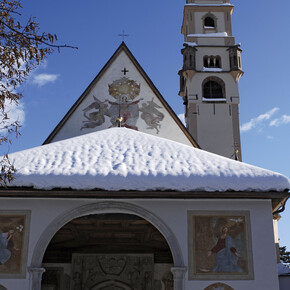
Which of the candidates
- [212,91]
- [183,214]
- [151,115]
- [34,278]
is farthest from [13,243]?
[212,91]

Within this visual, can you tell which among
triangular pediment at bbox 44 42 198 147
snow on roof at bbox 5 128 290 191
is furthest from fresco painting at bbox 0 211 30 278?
triangular pediment at bbox 44 42 198 147

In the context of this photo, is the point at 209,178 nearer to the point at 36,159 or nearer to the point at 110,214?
the point at 110,214

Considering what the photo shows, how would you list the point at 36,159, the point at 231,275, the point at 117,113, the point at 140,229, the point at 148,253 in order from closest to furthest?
the point at 231,275
the point at 36,159
the point at 140,229
the point at 148,253
the point at 117,113

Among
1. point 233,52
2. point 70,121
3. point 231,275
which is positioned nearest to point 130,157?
point 231,275

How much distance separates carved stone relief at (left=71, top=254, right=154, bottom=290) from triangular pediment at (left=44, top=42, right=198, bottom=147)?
407cm

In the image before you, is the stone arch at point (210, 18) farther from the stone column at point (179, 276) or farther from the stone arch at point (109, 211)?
the stone column at point (179, 276)

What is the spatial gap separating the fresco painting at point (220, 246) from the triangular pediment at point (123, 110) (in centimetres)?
593

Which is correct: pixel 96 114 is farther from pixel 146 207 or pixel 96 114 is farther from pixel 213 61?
pixel 213 61

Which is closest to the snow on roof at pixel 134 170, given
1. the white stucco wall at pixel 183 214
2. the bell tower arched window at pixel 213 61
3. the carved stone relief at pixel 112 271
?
the white stucco wall at pixel 183 214

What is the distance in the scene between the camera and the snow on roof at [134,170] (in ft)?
30.1

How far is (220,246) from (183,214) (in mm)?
926

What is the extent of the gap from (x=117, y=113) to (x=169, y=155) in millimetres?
5268

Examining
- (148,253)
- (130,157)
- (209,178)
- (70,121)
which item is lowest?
(148,253)

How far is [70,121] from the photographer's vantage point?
15531mm
